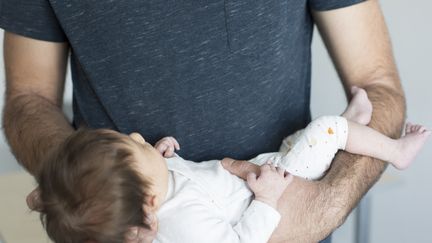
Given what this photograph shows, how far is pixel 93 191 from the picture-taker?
86 cm

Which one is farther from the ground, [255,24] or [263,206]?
[255,24]

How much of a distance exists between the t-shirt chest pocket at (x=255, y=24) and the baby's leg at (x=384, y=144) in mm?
211

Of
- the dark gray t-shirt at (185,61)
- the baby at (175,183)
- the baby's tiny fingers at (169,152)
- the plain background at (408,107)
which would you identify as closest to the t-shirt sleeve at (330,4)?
the dark gray t-shirt at (185,61)

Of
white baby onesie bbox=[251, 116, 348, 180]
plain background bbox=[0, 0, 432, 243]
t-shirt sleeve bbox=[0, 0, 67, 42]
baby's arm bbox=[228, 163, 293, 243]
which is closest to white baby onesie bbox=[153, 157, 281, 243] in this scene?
baby's arm bbox=[228, 163, 293, 243]

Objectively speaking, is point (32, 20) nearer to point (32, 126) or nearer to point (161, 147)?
point (32, 126)

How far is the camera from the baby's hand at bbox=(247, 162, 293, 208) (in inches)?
39.1

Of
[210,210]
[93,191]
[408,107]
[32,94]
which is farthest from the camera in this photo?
[408,107]

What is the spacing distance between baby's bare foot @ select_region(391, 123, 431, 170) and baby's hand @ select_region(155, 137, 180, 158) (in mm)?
408

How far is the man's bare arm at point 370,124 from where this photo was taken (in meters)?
1.03

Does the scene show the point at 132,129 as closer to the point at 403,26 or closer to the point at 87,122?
the point at 87,122

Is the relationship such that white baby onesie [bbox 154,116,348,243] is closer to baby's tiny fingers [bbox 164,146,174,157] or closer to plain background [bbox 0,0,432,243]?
baby's tiny fingers [bbox 164,146,174,157]

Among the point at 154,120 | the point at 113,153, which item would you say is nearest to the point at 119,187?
the point at 113,153

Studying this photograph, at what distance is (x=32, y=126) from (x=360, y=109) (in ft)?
2.02

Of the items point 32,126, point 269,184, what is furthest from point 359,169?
point 32,126
